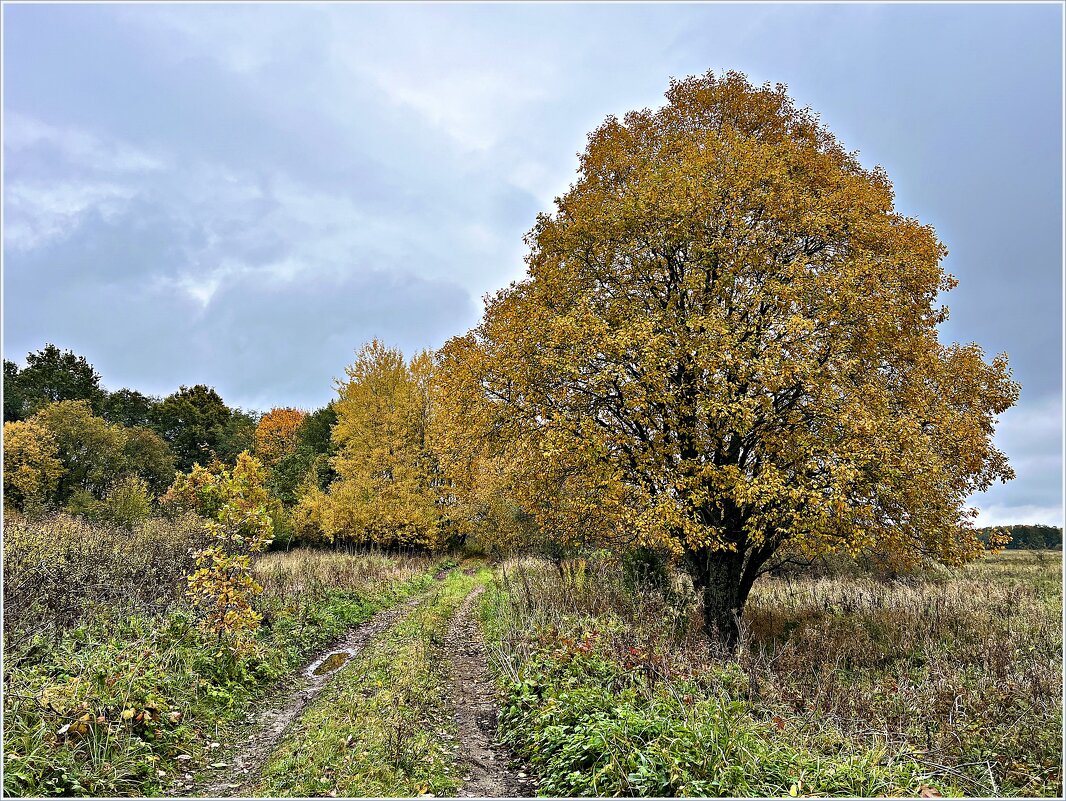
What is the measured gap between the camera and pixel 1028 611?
12.5m

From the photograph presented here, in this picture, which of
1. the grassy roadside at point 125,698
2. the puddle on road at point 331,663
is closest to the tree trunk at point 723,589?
the puddle on road at point 331,663

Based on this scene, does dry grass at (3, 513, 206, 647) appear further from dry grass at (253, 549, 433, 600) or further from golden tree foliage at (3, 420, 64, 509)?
golden tree foliage at (3, 420, 64, 509)

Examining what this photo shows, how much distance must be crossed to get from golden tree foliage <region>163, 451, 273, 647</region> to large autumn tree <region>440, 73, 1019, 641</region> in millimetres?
4147

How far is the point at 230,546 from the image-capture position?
382 inches

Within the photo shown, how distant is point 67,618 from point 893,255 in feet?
49.0

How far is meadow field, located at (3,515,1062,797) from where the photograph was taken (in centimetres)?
490

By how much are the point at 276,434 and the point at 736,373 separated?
54.5m

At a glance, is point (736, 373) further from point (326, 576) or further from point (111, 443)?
point (111, 443)

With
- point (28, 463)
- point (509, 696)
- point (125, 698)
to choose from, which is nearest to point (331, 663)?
point (509, 696)

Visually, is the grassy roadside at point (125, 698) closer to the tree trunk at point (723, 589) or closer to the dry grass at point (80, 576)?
the dry grass at point (80, 576)

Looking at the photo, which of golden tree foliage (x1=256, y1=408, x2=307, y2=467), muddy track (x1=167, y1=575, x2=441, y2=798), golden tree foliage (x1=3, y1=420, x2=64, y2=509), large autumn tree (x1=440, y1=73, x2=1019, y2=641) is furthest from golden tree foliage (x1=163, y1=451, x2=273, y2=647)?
golden tree foliage (x1=256, y1=408, x2=307, y2=467)

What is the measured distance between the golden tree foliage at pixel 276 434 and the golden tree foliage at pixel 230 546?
4017 centimetres

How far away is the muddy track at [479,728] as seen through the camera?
17.8 ft

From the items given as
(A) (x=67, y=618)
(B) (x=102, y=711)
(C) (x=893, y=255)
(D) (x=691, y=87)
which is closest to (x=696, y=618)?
(C) (x=893, y=255)
